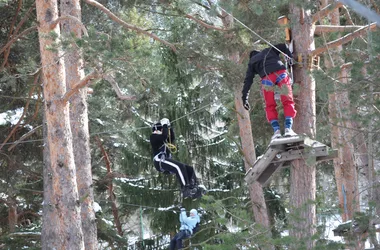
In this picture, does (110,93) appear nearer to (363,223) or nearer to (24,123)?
(24,123)

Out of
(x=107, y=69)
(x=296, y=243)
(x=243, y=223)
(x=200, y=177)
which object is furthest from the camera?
(x=200, y=177)

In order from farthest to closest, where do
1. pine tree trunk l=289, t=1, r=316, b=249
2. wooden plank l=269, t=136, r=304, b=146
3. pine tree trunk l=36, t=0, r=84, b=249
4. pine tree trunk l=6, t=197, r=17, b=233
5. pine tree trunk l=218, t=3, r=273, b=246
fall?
pine tree trunk l=6, t=197, r=17, b=233, pine tree trunk l=218, t=3, r=273, b=246, pine tree trunk l=36, t=0, r=84, b=249, pine tree trunk l=289, t=1, r=316, b=249, wooden plank l=269, t=136, r=304, b=146

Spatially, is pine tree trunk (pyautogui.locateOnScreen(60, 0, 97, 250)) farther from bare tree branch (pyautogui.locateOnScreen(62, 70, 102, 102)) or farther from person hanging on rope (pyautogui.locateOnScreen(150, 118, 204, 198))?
bare tree branch (pyautogui.locateOnScreen(62, 70, 102, 102))

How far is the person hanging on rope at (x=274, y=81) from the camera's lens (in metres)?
8.25

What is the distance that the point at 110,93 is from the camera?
19328 millimetres

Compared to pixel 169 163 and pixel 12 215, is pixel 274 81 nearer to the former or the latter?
pixel 169 163

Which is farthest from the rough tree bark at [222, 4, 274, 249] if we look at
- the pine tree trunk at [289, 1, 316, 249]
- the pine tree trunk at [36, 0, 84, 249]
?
the pine tree trunk at [289, 1, 316, 249]

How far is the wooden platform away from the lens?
26.5 ft

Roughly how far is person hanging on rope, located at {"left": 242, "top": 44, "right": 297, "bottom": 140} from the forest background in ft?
0.87

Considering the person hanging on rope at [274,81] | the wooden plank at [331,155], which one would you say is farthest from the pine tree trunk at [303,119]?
the person hanging on rope at [274,81]

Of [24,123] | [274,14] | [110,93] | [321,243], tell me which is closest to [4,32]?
[24,123]

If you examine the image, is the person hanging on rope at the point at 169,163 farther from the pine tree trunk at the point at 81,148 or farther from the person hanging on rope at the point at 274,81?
the person hanging on rope at the point at 274,81

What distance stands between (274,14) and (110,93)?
25.8 ft

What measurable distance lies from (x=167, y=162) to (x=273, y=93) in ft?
11.2
